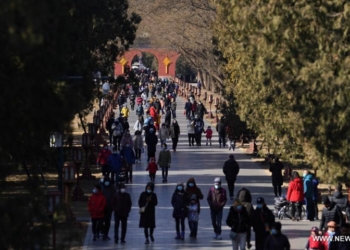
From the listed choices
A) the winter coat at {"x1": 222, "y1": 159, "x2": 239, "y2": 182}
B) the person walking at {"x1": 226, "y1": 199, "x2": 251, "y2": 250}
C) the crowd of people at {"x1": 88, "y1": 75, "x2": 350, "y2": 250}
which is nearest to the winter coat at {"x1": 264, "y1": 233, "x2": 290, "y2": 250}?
the crowd of people at {"x1": 88, "y1": 75, "x2": 350, "y2": 250}

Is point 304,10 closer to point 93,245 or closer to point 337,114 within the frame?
point 337,114

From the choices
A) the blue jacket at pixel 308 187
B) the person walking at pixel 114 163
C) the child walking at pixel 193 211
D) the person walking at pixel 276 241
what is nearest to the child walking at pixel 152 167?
the person walking at pixel 114 163

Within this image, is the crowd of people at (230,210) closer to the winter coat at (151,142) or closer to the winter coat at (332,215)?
the winter coat at (332,215)

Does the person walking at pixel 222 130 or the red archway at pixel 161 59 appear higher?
the red archway at pixel 161 59

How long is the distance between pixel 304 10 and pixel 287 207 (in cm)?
1026

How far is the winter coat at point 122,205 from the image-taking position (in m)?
24.4

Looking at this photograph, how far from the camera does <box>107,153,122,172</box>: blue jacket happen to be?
32.8 meters

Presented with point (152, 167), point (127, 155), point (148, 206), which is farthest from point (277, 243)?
point (127, 155)

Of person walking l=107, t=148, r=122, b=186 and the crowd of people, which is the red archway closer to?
person walking l=107, t=148, r=122, b=186

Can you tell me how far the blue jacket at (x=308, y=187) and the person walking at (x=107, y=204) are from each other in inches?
194

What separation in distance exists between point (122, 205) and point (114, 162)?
8483mm

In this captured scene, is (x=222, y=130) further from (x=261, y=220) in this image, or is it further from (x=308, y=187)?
(x=261, y=220)

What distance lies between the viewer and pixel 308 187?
27.6 meters

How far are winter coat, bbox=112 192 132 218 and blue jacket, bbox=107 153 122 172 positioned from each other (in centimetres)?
825
